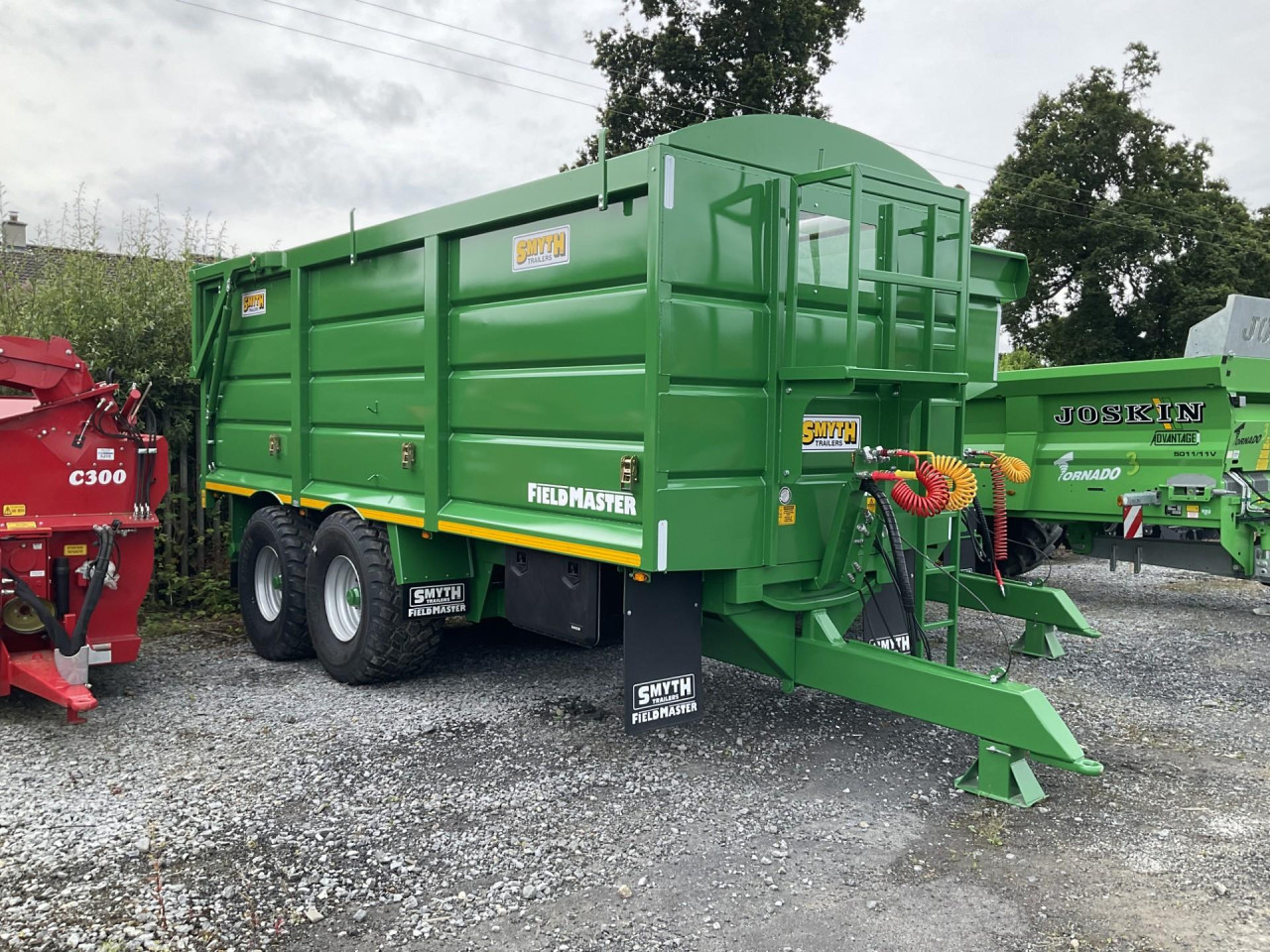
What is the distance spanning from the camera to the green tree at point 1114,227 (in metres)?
25.1

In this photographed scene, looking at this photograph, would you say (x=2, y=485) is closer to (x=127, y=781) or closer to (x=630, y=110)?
(x=127, y=781)

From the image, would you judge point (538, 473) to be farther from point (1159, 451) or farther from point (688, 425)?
point (1159, 451)

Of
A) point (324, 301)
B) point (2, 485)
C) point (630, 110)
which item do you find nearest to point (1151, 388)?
point (324, 301)

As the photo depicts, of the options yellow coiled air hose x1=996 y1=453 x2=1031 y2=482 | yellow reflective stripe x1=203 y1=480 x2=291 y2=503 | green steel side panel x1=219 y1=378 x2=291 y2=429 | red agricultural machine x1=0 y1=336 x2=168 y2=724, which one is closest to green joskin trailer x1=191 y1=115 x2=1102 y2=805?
yellow coiled air hose x1=996 y1=453 x2=1031 y2=482

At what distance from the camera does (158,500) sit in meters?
5.75

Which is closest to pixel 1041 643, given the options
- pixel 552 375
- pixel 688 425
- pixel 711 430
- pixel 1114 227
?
pixel 711 430

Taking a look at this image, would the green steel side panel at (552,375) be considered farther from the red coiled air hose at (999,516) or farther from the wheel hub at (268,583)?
the red coiled air hose at (999,516)

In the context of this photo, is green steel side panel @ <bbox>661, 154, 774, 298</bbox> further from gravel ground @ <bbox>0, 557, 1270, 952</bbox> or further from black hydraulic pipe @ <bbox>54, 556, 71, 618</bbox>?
black hydraulic pipe @ <bbox>54, 556, 71, 618</bbox>

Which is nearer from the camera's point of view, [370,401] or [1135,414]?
[370,401]

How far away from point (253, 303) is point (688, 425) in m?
4.21

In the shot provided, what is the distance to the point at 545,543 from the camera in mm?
4422

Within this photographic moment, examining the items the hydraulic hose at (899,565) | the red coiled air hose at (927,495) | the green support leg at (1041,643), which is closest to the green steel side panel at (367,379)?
the hydraulic hose at (899,565)

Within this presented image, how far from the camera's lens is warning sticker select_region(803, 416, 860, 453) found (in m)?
4.34

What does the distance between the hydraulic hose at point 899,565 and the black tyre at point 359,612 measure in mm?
2520
